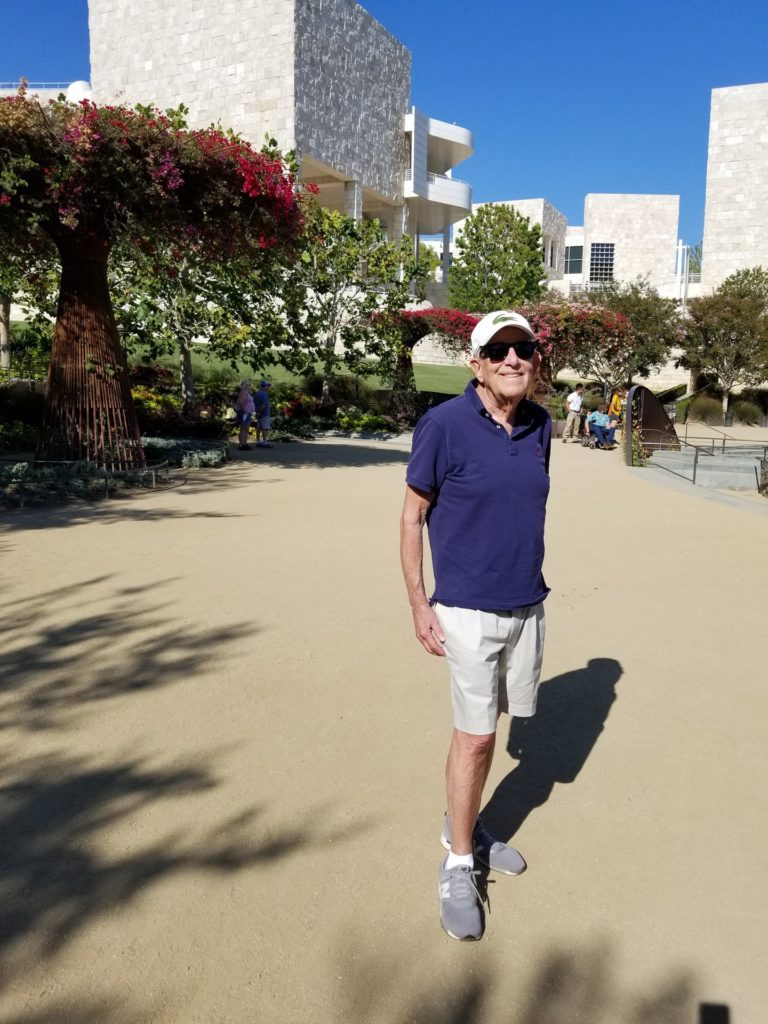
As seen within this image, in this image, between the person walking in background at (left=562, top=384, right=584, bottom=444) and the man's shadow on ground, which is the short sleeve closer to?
the man's shadow on ground

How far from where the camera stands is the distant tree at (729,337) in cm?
2952

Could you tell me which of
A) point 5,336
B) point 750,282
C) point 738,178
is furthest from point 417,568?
point 738,178

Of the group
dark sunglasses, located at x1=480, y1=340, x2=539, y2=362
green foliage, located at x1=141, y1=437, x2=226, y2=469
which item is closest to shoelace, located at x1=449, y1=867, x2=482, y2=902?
dark sunglasses, located at x1=480, y1=340, x2=539, y2=362

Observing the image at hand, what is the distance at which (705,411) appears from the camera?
32.7 m

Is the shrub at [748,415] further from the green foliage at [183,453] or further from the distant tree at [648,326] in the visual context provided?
the green foliage at [183,453]

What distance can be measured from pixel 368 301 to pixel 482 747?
67.9 ft

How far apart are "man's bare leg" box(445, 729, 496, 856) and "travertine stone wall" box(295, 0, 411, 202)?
127ft

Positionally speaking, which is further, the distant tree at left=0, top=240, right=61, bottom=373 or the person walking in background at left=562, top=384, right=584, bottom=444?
the person walking in background at left=562, top=384, right=584, bottom=444

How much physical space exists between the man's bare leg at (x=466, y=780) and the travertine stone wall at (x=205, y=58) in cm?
3829

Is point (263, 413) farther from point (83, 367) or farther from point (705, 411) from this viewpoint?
point (705, 411)

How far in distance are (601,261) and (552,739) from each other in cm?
6867

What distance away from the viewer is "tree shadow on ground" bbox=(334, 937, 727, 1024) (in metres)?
2.10

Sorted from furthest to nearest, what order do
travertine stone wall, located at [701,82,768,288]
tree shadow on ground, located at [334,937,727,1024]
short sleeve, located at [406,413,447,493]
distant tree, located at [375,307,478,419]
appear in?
travertine stone wall, located at [701,82,768,288] < distant tree, located at [375,307,478,419] < short sleeve, located at [406,413,447,493] < tree shadow on ground, located at [334,937,727,1024]

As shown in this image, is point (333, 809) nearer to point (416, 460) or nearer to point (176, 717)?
point (176, 717)
